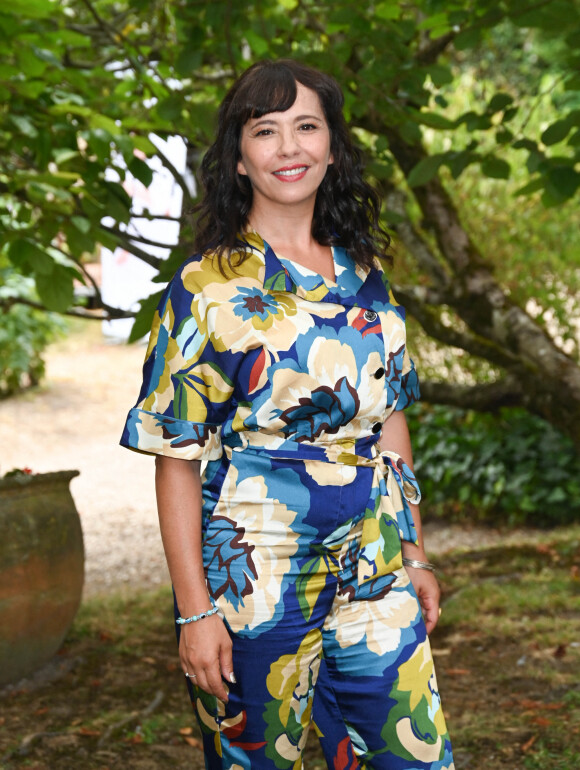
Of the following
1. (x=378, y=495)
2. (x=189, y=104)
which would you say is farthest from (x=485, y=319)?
(x=378, y=495)

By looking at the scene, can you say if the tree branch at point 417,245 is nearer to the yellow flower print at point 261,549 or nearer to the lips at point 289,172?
the lips at point 289,172

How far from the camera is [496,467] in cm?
703

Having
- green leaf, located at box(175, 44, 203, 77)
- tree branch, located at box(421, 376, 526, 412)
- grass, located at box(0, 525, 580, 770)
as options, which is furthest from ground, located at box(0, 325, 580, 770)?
green leaf, located at box(175, 44, 203, 77)

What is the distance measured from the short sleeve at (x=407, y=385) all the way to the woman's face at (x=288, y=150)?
0.41 metres

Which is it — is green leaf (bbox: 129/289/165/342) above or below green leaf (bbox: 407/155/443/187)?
below

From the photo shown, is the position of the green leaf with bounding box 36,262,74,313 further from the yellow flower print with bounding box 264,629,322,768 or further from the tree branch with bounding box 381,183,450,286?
the tree branch with bounding box 381,183,450,286

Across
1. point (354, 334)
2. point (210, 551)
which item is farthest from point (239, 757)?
point (354, 334)

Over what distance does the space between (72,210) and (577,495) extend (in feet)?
14.6

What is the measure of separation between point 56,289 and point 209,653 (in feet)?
6.08

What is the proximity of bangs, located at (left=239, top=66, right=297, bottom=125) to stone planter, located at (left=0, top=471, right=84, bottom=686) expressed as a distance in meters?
2.30

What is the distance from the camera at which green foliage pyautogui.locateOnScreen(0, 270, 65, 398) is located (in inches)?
487

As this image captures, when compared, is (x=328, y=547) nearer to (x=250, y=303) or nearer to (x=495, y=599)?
(x=250, y=303)

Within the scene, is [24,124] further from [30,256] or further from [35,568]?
[35,568]

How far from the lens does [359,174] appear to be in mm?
2016
